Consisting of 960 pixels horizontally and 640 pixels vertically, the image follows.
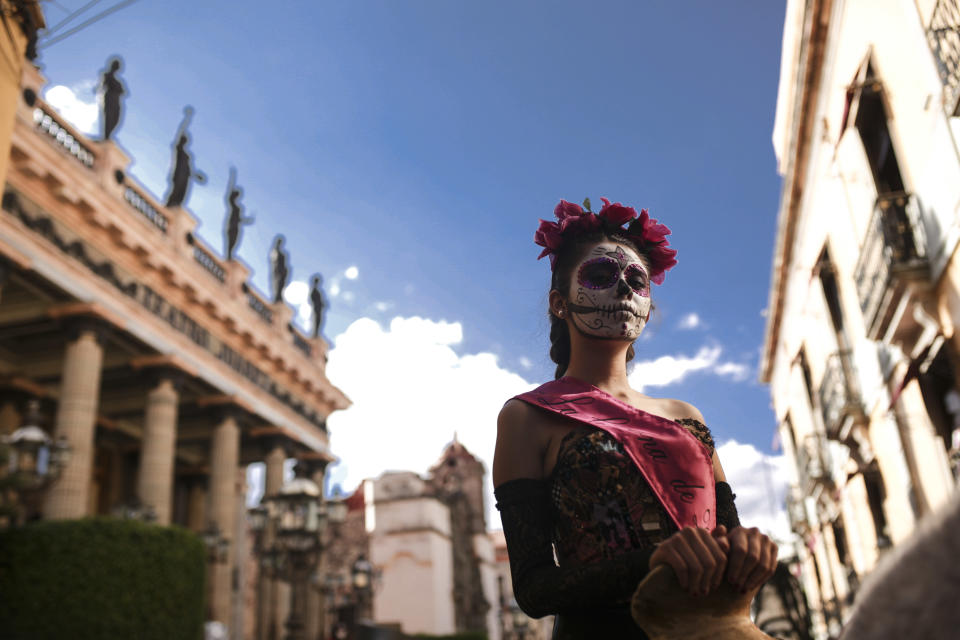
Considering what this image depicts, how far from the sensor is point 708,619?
56.5 inches

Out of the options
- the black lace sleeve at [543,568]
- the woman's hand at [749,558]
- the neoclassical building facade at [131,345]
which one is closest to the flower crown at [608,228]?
the black lace sleeve at [543,568]

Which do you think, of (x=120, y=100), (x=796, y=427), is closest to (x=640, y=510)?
(x=120, y=100)

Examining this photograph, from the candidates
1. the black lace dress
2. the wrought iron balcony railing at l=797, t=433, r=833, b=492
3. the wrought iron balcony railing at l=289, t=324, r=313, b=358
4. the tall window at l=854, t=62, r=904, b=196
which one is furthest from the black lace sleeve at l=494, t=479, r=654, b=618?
the wrought iron balcony railing at l=289, t=324, r=313, b=358

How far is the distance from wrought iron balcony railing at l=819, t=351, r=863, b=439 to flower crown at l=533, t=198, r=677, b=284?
557 inches

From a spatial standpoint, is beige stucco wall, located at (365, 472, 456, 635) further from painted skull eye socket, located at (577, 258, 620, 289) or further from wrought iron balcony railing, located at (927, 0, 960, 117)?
painted skull eye socket, located at (577, 258, 620, 289)

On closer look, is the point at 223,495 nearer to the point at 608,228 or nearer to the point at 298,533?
the point at 298,533

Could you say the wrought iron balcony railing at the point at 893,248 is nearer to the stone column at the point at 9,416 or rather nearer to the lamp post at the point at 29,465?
the lamp post at the point at 29,465

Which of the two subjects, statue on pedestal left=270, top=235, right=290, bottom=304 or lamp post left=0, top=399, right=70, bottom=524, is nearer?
lamp post left=0, top=399, right=70, bottom=524

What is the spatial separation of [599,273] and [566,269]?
0.12m

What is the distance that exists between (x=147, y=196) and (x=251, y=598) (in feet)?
91.3

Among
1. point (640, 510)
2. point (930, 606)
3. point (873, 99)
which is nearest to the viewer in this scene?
point (930, 606)

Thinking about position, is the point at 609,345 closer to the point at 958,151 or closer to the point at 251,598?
the point at 958,151

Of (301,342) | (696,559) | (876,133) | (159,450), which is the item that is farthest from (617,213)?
(301,342)

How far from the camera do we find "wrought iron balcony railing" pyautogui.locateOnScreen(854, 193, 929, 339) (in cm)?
1032
